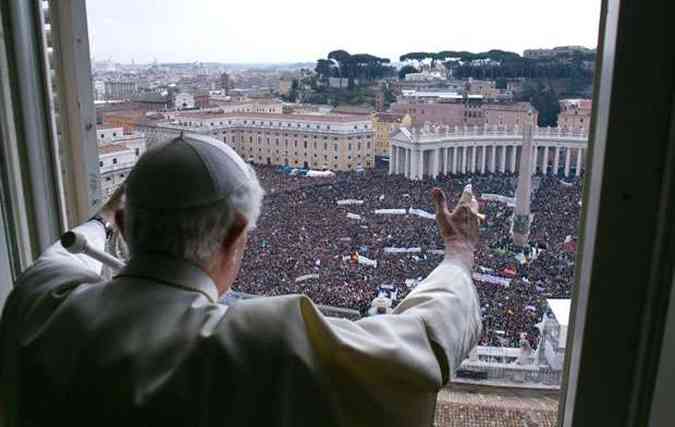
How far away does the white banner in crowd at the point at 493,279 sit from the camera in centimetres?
119

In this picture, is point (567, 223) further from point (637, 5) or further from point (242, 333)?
point (242, 333)

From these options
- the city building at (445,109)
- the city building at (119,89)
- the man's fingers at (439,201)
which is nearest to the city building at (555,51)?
the city building at (445,109)

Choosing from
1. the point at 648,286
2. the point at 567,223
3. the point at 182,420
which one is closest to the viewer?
the point at 182,420

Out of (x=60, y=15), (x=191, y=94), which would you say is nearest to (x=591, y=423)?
(x=191, y=94)

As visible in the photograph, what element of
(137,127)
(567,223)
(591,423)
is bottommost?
(591,423)

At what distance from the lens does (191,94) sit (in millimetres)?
1426

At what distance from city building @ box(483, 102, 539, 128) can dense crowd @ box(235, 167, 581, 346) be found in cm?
12

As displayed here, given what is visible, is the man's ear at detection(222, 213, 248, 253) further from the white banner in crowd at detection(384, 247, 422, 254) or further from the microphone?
the white banner in crowd at detection(384, 247, 422, 254)

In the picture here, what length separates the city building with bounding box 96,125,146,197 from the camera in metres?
1.36

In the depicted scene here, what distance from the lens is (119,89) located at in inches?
56.5

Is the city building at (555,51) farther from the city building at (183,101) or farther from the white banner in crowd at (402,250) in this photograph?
the city building at (183,101)

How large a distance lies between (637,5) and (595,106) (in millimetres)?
163

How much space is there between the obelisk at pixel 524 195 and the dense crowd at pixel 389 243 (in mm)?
15

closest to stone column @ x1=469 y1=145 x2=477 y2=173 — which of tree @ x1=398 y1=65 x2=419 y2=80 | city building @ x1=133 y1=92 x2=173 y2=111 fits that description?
tree @ x1=398 y1=65 x2=419 y2=80
